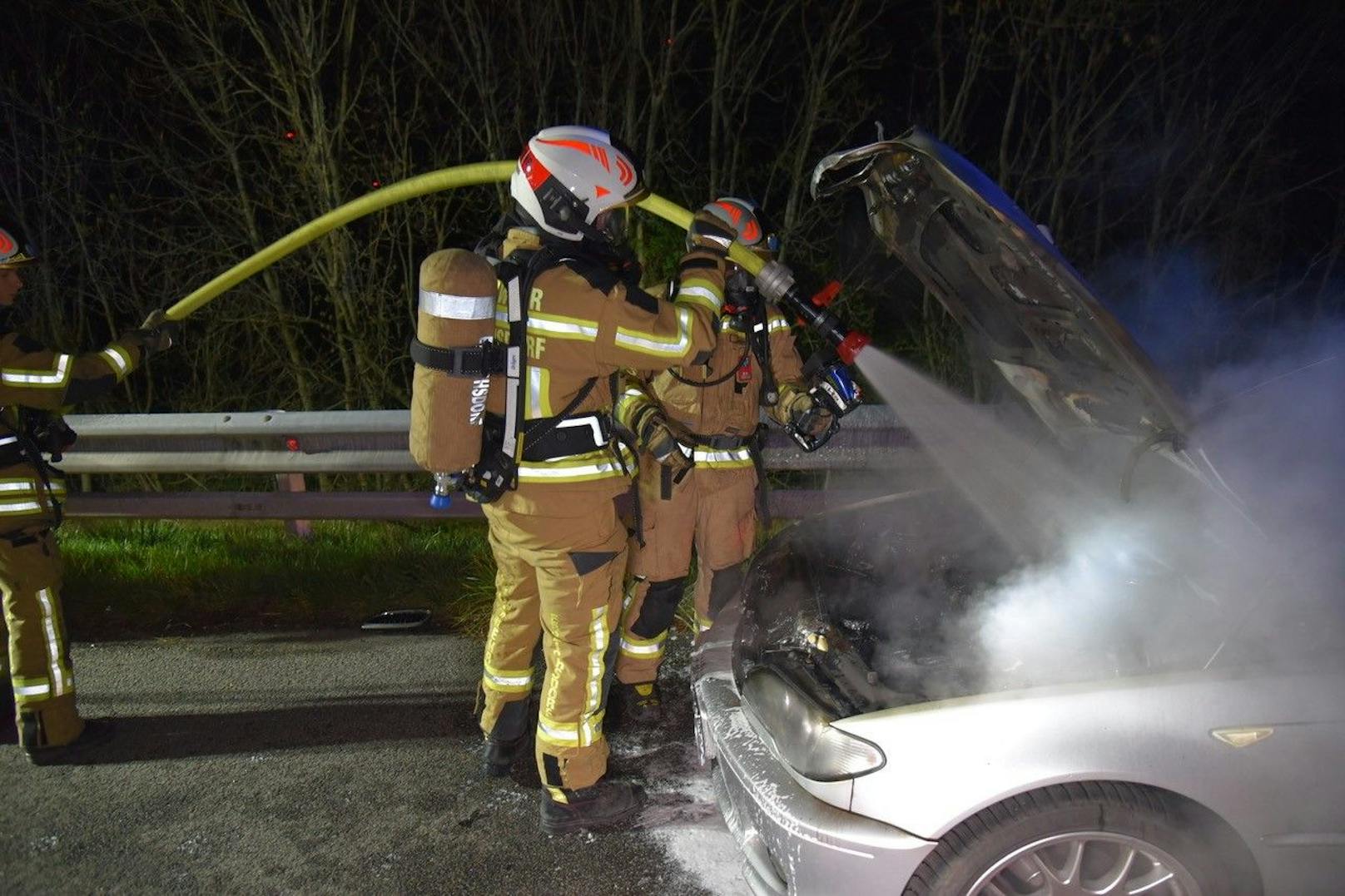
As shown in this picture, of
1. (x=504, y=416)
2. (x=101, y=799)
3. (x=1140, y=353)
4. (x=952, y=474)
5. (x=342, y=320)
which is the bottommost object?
(x=101, y=799)

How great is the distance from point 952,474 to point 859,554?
60 cm

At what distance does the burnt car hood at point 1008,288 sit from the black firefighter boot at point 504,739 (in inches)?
79.7

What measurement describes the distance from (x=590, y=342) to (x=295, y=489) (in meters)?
3.09

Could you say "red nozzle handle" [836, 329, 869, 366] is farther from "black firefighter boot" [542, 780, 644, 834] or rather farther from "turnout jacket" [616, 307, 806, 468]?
"black firefighter boot" [542, 780, 644, 834]

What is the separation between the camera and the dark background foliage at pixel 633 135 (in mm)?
7074

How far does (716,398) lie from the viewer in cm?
386

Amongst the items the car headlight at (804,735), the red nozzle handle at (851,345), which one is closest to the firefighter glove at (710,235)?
the red nozzle handle at (851,345)

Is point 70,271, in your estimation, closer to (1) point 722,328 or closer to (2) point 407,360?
(2) point 407,360

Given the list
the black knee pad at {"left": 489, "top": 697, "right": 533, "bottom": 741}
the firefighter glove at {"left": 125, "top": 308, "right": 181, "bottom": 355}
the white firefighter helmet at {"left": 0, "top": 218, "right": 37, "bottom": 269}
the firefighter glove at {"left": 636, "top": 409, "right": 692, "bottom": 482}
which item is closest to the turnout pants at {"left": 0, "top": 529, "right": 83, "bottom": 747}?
the firefighter glove at {"left": 125, "top": 308, "right": 181, "bottom": 355}

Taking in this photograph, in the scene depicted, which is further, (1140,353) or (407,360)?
(407,360)

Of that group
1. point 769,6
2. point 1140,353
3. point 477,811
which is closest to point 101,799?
point 477,811

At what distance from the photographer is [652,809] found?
3246mm

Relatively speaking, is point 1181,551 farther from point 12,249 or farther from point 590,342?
point 12,249

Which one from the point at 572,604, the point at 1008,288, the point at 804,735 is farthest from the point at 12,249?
the point at 1008,288
